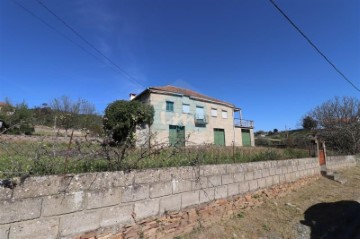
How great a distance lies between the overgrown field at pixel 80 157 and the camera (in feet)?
10.5

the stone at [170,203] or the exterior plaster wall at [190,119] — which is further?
the exterior plaster wall at [190,119]

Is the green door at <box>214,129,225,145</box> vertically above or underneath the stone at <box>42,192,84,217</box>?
above

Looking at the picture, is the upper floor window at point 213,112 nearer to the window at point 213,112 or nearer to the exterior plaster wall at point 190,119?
the window at point 213,112

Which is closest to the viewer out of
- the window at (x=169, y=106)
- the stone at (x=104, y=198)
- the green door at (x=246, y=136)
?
the stone at (x=104, y=198)

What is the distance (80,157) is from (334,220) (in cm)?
669

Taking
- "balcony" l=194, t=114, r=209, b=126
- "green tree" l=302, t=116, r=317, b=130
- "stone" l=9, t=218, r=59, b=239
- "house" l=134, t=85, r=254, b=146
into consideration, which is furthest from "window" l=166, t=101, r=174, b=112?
"stone" l=9, t=218, r=59, b=239

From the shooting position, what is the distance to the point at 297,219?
254 inches

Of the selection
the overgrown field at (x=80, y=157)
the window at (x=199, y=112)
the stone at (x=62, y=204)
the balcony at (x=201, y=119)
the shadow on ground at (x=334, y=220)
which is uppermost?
the window at (x=199, y=112)

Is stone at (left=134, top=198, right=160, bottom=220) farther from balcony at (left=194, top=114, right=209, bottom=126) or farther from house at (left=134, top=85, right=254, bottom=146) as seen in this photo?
balcony at (left=194, top=114, right=209, bottom=126)

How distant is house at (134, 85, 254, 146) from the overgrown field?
1728 centimetres

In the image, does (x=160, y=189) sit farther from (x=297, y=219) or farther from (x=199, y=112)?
(x=199, y=112)

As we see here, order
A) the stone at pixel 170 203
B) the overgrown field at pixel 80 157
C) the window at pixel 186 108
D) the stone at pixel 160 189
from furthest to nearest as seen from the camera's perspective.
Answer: the window at pixel 186 108 < the stone at pixel 170 203 < the stone at pixel 160 189 < the overgrown field at pixel 80 157

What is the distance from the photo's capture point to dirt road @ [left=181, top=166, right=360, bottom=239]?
206 inches

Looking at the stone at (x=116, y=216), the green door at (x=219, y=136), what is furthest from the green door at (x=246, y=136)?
the stone at (x=116, y=216)
